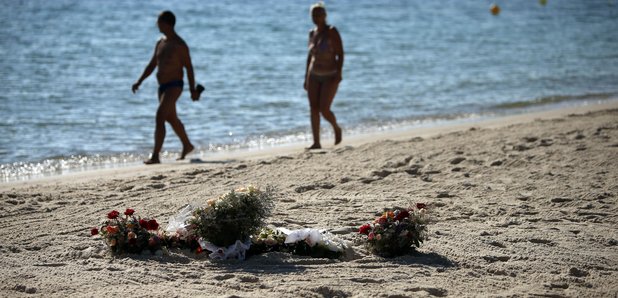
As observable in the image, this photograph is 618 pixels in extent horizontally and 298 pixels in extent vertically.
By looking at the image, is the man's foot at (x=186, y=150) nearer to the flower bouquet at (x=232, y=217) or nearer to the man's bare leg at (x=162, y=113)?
the man's bare leg at (x=162, y=113)

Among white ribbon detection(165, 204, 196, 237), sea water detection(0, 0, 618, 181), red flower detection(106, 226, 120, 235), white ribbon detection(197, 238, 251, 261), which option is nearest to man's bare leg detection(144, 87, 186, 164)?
sea water detection(0, 0, 618, 181)

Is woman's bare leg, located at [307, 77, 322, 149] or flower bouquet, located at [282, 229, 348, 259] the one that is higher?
woman's bare leg, located at [307, 77, 322, 149]

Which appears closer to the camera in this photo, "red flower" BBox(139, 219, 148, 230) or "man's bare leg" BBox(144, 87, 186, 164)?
"red flower" BBox(139, 219, 148, 230)

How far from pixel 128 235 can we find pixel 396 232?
5.76 feet

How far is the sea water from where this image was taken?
12.8 metres

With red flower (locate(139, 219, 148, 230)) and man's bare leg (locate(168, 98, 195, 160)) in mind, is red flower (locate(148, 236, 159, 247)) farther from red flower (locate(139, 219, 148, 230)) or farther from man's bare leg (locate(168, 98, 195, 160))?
man's bare leg (locate(168, 98, 195, 160))

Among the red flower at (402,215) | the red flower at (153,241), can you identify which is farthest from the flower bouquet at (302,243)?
the red flower at (153,241)

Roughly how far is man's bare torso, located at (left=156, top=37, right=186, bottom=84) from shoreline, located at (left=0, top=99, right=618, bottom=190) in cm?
94

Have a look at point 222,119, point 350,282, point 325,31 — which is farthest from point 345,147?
point 350,282

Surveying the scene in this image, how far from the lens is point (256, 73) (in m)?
19.0

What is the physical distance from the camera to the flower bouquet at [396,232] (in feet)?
21.3

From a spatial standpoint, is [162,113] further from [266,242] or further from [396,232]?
[396,232]

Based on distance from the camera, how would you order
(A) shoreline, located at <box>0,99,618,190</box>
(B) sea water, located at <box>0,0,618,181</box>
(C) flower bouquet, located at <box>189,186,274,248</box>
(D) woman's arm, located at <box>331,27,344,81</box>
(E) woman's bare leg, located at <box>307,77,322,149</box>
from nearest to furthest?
1. (C) flower bouquet, located at <box>189,186,274,248</box>
2. (A) shoreline, located at <box>0,99,618,190</box>
3. (D) woman's arm, located at <box>331,27,344,81</box>
4. (E) woman's bare leg, located at <box>307,77,322,149</box>
5. (B) sea water, located at <box>0,0,618,181</box>

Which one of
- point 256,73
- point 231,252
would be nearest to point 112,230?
point 231,252
